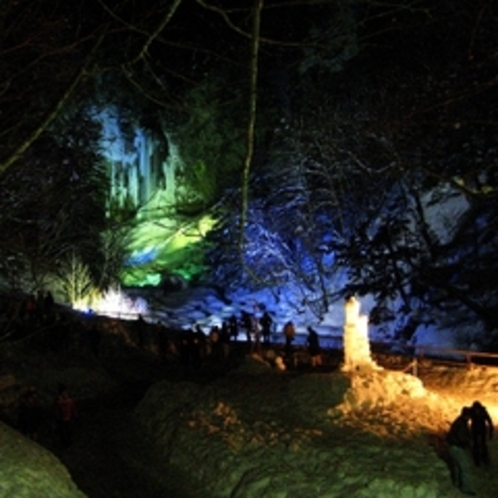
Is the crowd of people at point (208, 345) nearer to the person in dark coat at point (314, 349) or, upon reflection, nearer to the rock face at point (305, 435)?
the person in dark coat at point (314, 349)

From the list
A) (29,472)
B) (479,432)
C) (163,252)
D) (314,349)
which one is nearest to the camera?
(29,472)

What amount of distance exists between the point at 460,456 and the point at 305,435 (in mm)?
3636

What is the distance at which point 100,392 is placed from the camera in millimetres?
22688

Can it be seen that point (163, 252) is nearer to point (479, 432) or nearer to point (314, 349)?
point (314, 349)

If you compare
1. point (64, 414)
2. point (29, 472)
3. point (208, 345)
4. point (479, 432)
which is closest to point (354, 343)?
point (479, 432)

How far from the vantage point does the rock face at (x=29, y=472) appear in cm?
1130

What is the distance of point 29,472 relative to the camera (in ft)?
39.6

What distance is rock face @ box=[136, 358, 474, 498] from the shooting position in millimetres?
12508

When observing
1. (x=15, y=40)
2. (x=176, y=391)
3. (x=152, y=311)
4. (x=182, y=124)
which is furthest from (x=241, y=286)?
(x=15, y=40)

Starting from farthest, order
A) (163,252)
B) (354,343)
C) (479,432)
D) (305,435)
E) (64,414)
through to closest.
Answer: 1. (163,252)
2. (354,343)
3. (64,414)
4. (305,435)
5. (479,432)

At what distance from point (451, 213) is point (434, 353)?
749 centimetres

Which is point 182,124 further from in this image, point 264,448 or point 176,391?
point 264,448

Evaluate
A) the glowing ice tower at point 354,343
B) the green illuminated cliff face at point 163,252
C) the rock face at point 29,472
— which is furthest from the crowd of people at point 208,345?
the green illuminated cliff face at point 163,252

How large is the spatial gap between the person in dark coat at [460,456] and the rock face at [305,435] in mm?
281
